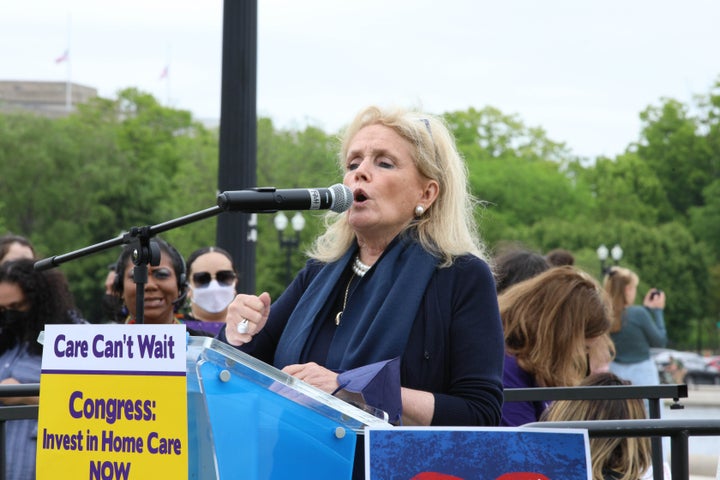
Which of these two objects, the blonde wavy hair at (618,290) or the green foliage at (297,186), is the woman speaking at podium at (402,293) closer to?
the blonde wavy hair at (618,290)

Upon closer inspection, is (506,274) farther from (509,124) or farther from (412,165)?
(509,124)

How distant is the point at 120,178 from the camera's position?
50.8 m

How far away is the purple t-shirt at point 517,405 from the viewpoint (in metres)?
4.56

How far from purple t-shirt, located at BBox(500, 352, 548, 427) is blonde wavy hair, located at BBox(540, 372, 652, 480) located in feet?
0.32

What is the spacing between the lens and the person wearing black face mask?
5246mm

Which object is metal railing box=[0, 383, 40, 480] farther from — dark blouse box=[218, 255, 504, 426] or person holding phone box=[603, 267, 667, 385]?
person holding phone box=[603, 267, 667, 385]

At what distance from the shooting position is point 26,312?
552 cm

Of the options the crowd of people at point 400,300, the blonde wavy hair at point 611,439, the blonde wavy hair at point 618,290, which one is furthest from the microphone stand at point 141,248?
the blonde wavy hair at point 618,290

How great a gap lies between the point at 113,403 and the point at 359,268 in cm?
113

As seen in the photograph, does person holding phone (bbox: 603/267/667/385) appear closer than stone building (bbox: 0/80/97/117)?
Yes

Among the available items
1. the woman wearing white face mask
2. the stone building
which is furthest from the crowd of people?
the stone building

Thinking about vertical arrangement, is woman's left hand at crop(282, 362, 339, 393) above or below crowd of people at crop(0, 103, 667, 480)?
below

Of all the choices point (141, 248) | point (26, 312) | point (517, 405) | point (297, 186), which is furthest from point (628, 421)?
point (297, 186)

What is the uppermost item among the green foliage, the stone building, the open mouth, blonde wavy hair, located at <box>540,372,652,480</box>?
the stone building
